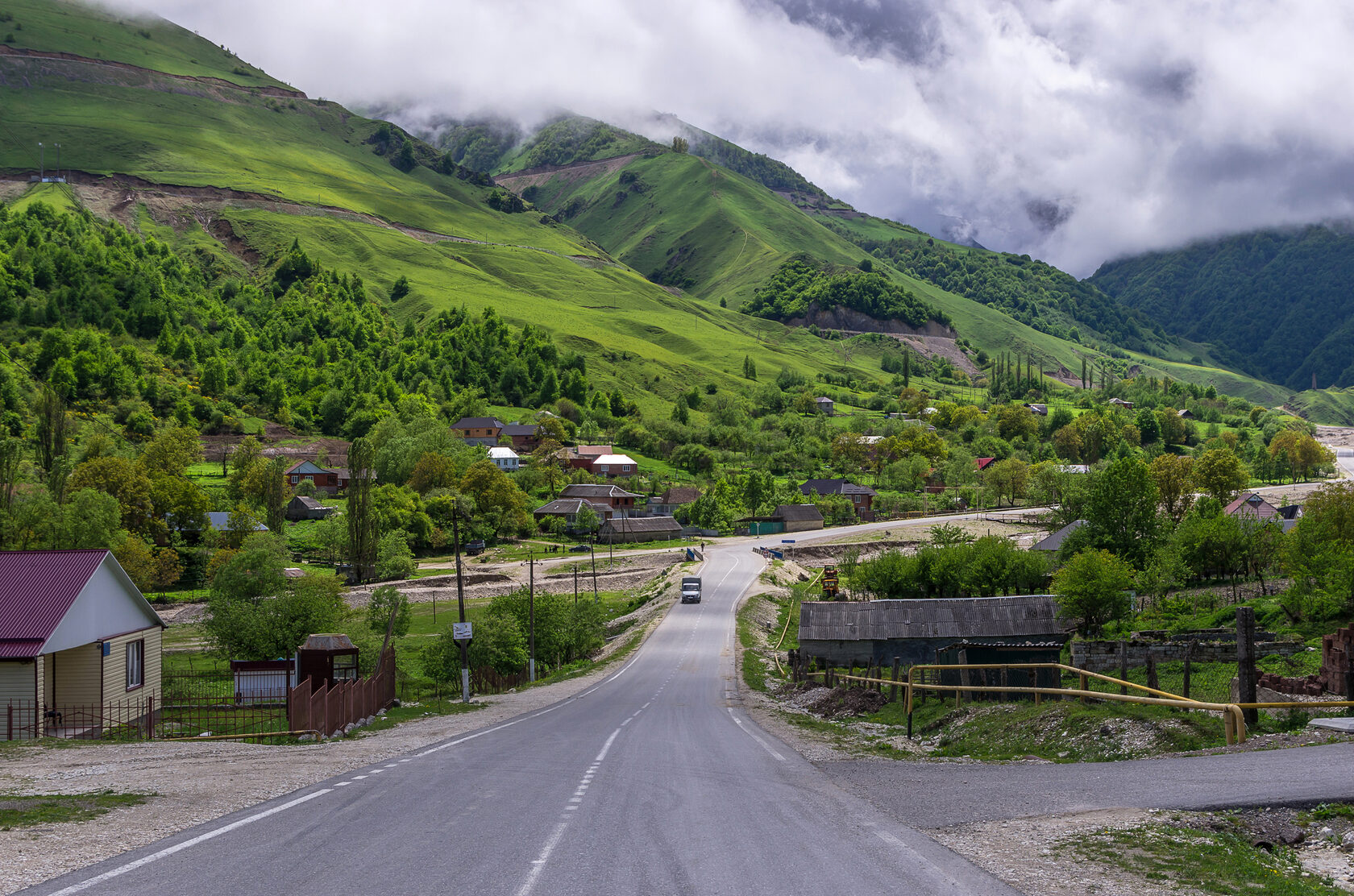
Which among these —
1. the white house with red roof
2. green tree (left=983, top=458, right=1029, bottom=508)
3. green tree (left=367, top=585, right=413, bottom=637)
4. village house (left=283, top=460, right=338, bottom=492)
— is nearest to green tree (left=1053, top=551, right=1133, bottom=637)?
green tree (left=367, top=585, right=413, bottom=637)

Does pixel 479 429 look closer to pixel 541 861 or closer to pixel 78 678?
pixel 78 678

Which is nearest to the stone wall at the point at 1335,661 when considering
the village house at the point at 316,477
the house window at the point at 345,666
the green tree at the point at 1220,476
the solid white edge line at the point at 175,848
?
the solid white edge line at the point at 175,848

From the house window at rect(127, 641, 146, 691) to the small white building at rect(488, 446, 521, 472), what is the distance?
12023 centimetres

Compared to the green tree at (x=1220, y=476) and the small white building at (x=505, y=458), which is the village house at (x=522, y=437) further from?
the green tree at (x=1220, y=476)

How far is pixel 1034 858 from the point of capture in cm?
954

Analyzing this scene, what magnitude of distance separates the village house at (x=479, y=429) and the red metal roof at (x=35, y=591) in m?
147

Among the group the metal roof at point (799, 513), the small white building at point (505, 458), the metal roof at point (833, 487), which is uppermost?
the small white building at point (505, 458)

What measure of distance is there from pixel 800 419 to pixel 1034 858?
19198 cm

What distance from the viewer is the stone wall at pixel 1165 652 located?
3569 cm

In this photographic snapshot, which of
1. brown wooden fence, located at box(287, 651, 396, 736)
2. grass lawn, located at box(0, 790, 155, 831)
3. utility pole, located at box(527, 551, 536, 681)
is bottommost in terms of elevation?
utility pole, located at box(527, 551, 536, 681)

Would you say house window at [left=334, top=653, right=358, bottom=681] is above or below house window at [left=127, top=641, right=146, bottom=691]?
below

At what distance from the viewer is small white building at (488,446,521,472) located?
6029 inches

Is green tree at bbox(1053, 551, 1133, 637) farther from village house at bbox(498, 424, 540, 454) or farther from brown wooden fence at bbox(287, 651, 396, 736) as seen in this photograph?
village house at bbox(498, 424, 540, 454)

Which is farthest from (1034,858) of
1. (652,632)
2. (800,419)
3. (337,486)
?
(800,419)
